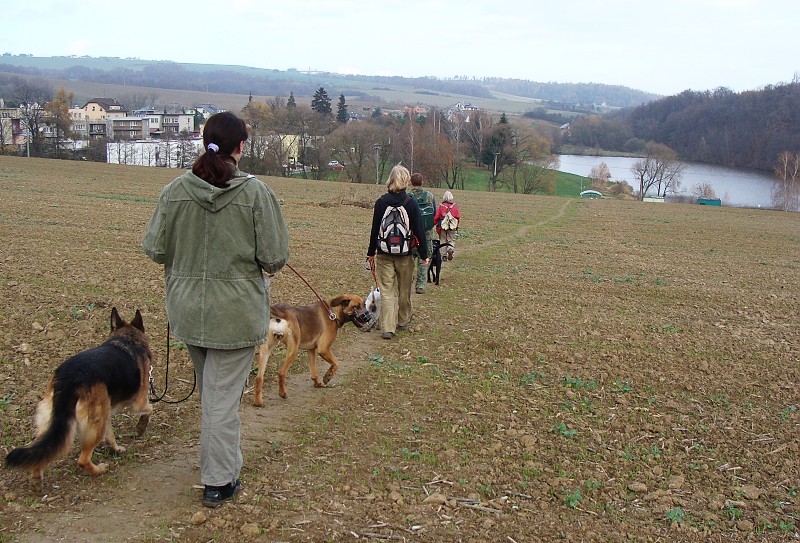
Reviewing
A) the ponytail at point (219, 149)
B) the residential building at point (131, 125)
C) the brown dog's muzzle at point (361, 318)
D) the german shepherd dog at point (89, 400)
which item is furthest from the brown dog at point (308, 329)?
the residential building at point (131, 125)

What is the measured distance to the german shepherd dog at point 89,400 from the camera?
3.92 meters

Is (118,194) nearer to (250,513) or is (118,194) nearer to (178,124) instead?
(250,513)

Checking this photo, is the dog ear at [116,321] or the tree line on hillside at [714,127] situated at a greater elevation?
the tree line on hillside at [714,127]

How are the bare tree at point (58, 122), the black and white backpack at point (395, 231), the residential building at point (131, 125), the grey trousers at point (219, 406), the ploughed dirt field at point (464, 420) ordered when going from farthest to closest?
1. the residential building at point (131, 125)
2. the bare tree at point (58, 122)
3. the black and white backpack at point (395, 231)
4. the ploughed dirt field at point (464, 420)
5. the grey trousers at point (219, 406)

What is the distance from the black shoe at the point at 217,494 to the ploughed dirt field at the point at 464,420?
0.06 m

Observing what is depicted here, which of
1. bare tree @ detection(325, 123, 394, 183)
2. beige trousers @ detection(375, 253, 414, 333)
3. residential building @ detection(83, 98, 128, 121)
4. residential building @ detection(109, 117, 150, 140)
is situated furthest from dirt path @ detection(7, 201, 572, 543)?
residential building @ detection(83, 98, 128, 121)

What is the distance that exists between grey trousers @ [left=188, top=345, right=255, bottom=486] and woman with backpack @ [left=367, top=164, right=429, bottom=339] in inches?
171

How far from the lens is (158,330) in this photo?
8.14 metres

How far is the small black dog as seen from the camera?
459 inches

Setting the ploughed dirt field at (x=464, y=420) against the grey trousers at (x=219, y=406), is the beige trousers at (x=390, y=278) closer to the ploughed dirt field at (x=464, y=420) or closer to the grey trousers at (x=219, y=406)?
the ploughed dirt field at (x=464, y=420)

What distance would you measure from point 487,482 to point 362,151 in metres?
65.2

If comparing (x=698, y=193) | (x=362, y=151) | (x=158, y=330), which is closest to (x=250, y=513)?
(x=158, y=330)

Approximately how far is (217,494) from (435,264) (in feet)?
26.7

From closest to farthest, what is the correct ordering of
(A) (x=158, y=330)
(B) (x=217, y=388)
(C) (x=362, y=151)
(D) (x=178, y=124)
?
(B) (x=217, y=388), (A) (x=158, y=330), (C) (x=362, y=151), (D) (x=178, y=124)
